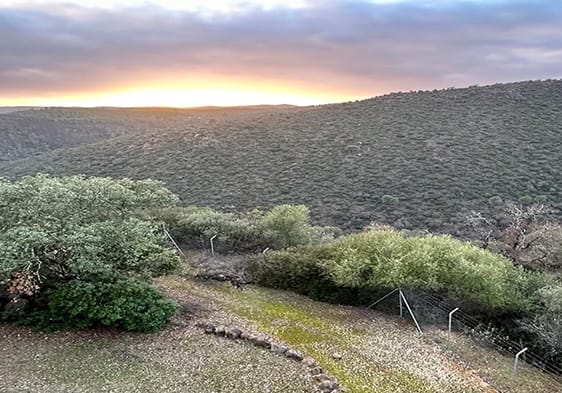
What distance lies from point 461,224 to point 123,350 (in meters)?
20.6

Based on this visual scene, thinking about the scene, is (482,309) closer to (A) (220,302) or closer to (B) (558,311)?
(B) (558,311)

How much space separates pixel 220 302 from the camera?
50.6ft

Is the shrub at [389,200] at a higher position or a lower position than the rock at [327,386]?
lower

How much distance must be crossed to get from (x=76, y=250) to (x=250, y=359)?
4.56 meters

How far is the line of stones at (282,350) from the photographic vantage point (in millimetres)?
10539

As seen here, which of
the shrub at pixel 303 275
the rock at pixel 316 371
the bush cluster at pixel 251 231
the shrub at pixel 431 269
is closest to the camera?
the rock at pixel 316 371

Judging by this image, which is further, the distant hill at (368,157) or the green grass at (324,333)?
the distant hill at (368,157)

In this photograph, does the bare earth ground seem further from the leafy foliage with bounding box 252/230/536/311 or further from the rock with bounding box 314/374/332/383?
the leafy foliage with bounding box 252/230/536/311

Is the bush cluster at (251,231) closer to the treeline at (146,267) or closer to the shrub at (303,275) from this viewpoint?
the treeline at (146,267)

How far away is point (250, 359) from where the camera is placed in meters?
11.7

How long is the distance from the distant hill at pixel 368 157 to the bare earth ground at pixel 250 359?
49.5ft

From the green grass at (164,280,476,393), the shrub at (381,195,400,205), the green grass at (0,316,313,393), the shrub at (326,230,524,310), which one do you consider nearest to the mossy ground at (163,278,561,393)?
the green grass at (164,280,476,393)

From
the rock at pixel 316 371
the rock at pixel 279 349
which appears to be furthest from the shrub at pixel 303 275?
the rock at pixel 316 371

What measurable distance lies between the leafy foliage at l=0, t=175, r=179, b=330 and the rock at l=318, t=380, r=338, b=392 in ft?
14.8
